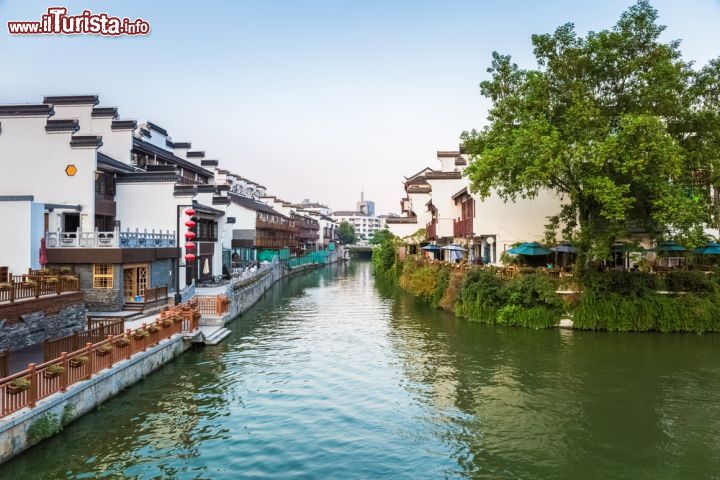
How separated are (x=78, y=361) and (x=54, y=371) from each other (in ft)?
4.06

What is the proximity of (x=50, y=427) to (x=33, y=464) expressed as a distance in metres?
1.20

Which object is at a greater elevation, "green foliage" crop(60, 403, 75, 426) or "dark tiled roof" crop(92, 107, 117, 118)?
"dark tiled roof" crop(92, 107, 117, 118)

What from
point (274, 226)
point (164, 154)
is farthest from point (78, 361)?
point (274, 226)

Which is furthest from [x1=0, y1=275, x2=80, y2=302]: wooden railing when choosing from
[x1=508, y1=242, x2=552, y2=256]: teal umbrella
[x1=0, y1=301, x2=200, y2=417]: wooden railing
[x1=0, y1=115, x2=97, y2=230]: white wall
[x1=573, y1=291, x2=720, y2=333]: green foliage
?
[x1=573, y1=291, x2=720, y2=333]: green foliage

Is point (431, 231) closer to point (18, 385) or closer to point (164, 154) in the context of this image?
point (164, 154)

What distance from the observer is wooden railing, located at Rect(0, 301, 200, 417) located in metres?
11.9

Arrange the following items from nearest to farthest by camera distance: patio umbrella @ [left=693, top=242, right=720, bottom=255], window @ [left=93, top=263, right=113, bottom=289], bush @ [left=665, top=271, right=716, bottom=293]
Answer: window @ [left=93, top=263, right=113, bottom=289] < bush @ [left=665, top=271, right=716, bottom=293] < patio umbrella @ [left=693, top=242, right=720, bottom=255]

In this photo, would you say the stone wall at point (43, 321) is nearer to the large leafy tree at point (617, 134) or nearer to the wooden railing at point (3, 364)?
the wooden railing at point (3, 364)

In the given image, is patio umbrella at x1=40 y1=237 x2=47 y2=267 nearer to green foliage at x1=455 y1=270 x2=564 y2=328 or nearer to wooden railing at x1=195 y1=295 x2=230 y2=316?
wooden railing at x1=195 y1=295 x2=230 y2=316

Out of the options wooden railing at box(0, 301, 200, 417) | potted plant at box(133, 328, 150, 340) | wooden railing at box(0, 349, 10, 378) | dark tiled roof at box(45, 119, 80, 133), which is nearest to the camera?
wooden railing at box(0, 301, 200, 417)

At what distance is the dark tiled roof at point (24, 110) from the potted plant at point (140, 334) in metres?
17.3

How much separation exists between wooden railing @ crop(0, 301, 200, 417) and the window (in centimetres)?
573

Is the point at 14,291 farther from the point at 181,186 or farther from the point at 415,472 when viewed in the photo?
the point at 181,186

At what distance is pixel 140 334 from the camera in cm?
1894
